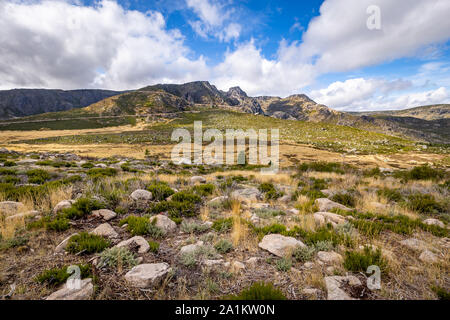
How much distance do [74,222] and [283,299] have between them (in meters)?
4.94

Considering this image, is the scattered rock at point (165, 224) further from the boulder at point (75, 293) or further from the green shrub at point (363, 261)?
the green shrub at point (363, 261)

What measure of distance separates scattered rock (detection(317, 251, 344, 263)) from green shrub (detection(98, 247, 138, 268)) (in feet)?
11.0

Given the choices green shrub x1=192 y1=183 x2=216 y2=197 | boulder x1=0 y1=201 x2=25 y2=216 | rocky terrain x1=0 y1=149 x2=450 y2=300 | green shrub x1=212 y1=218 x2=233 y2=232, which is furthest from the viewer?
green shrub x1=192 y1=183 x2=216 y2=197

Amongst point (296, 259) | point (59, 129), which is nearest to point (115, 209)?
point (296, 259)

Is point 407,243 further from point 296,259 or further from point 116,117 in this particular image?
point 116,117

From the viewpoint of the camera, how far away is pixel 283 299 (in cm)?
245

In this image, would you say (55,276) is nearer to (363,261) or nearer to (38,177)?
(363,261)

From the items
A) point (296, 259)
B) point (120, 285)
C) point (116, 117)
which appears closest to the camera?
point (120, 285)

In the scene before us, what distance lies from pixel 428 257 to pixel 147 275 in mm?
5059

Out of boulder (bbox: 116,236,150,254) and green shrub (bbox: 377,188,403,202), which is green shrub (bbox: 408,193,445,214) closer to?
green shrub (bbox: 377,188,403,202)

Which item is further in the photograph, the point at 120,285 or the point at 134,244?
the point at 134,244

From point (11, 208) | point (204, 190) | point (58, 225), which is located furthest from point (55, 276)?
point (204, 190)

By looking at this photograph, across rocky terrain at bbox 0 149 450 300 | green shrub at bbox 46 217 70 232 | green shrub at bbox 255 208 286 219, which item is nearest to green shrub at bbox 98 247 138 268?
rocky terrain at bbox 0 149 450 300

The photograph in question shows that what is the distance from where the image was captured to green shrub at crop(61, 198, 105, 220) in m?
4.75
